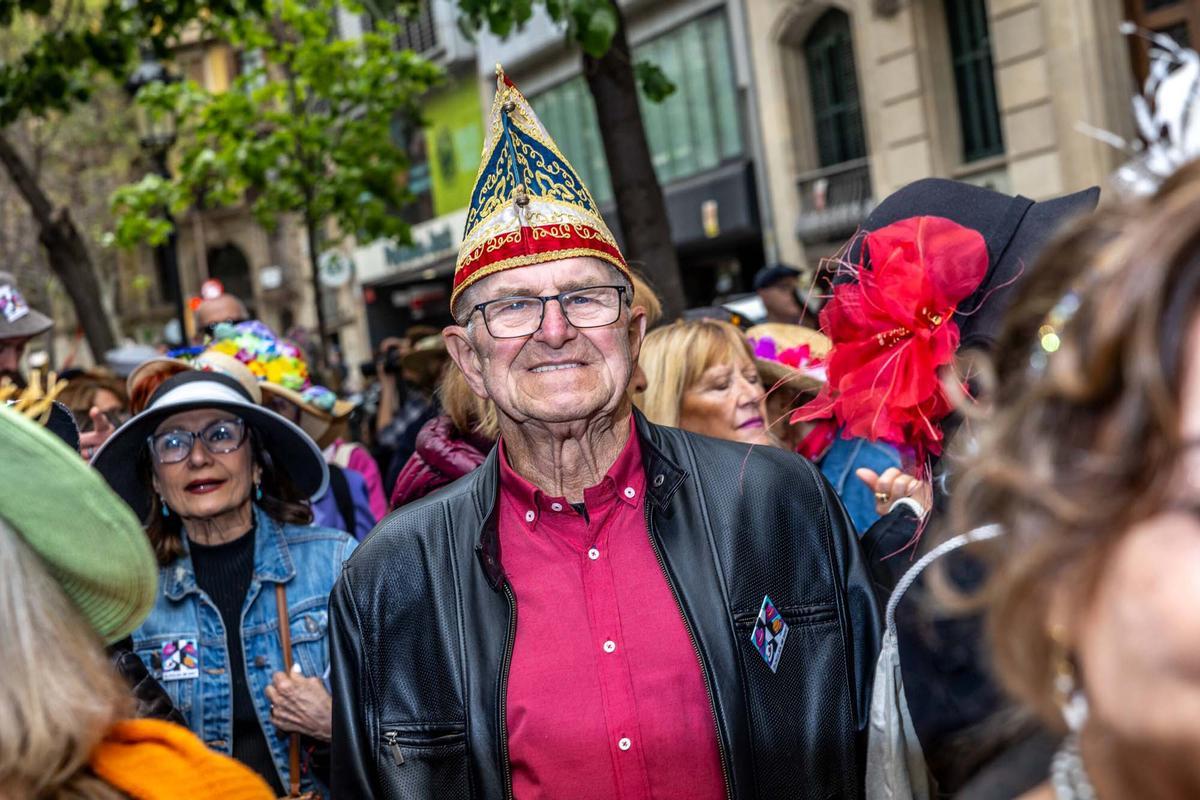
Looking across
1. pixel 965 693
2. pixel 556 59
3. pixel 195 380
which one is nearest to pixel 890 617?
pixel 965 693

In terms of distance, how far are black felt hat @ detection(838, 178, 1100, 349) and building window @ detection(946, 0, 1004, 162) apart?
1372 centimetres

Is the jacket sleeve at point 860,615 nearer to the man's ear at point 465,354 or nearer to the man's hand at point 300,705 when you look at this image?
the man's ear at point 465,354

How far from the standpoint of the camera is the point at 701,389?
4.82 metres

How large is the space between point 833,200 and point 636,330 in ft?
51.6

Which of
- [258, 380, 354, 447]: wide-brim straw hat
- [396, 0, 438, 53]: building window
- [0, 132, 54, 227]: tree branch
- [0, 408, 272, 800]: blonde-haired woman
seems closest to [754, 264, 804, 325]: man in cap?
[258, 380, 354, 447]: wide-brim straw hat

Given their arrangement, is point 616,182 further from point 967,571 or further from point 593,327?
point 967,571

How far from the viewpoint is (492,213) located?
343cm

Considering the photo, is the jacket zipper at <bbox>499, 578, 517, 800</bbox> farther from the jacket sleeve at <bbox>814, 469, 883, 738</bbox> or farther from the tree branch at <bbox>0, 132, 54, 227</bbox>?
the tree branch at <bbox>0, 132, 54, 227</bbox>

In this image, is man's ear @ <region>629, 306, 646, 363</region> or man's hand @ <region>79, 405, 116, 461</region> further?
man's hand @ <region>79, 405, 116, 461</region>

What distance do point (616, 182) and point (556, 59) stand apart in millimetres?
19161

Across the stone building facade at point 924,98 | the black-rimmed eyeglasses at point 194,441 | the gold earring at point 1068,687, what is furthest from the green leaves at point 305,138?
the gold earring at point 1068,687

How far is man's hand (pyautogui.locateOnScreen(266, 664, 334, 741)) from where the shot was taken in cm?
378

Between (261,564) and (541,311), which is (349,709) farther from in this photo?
(261,564)

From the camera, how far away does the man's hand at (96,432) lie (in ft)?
19.7
